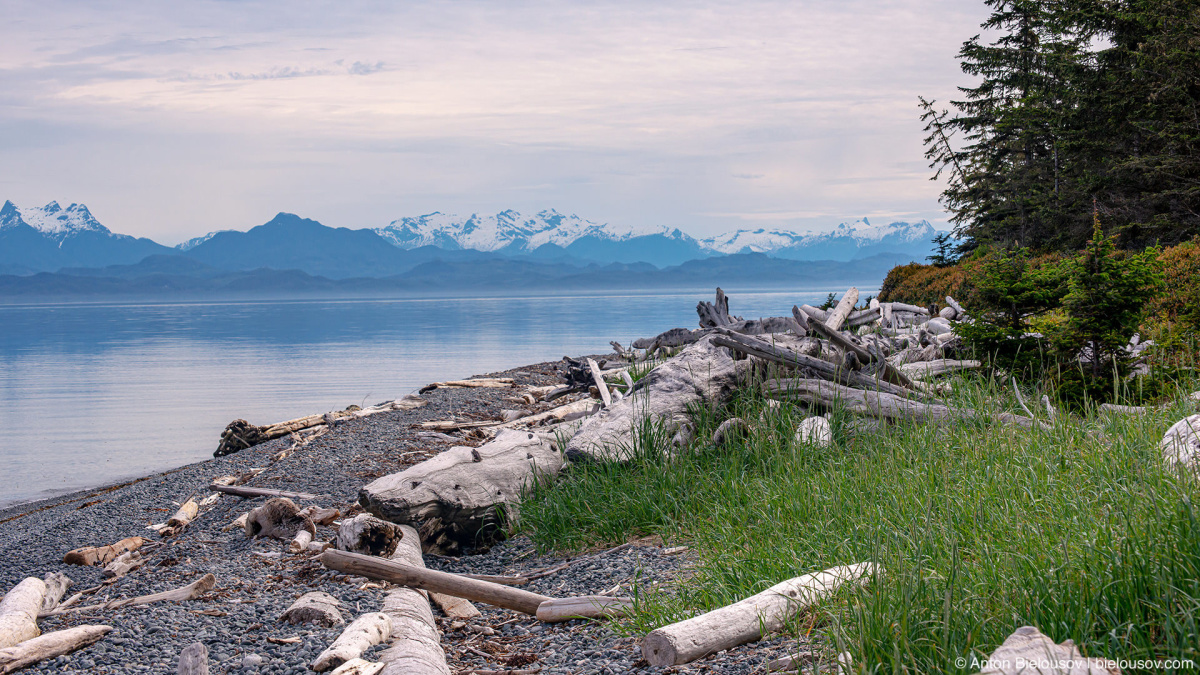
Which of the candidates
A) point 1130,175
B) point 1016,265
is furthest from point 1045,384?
point 1130,175

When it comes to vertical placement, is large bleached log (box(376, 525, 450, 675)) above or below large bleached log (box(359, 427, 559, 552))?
below

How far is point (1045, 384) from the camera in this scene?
25.5 feet

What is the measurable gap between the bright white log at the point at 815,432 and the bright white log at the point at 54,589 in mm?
6225

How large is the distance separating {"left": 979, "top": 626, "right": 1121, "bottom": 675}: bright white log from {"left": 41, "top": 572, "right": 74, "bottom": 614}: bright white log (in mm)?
6478

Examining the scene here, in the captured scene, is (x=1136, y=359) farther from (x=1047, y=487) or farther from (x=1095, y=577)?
(x=1095, y=577)

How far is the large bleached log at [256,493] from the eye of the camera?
8406 mm

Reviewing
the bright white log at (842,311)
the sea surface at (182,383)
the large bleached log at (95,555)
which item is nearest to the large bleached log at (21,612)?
the large bleached log at (95,555)

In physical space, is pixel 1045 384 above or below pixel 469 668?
above

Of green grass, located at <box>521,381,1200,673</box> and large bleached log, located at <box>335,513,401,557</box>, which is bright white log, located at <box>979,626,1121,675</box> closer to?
green grass, located at <box>521,381,1200,673</box>

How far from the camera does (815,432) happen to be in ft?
21.9

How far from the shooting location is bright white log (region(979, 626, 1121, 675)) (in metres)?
2.20

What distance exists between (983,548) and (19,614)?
6.19 meters

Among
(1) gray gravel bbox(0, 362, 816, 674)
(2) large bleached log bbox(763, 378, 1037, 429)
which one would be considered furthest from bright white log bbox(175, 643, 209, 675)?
(2) large bleached log bbox(763, 378, 1037, 429)

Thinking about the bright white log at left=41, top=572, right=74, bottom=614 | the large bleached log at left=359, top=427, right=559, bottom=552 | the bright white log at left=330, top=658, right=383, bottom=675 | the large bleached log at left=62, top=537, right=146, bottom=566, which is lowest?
the large bleached log at left=62, top=537, right=146, bottom=566
